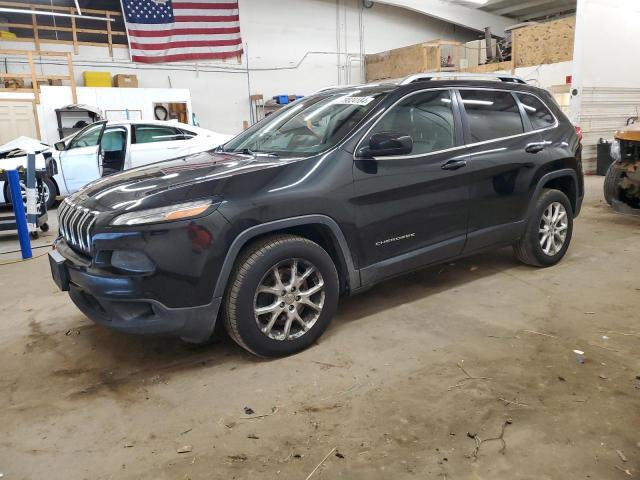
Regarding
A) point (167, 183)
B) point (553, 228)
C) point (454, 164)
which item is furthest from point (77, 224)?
point (553, 228)

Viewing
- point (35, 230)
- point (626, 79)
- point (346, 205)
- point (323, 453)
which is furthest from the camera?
point (626, 79)

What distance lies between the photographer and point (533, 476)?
182 centimetres

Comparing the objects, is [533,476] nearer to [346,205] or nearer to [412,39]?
[346,205]

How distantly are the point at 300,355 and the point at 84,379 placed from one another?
1.22 metres

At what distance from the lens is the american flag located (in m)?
13.5

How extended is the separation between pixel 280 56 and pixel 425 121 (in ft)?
45.8

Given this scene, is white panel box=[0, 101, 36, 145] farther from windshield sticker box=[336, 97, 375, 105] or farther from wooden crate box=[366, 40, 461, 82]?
windshield sticker box=[336, 97, 375, 105]

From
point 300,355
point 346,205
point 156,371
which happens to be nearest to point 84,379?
point 156,371

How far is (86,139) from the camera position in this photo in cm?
852

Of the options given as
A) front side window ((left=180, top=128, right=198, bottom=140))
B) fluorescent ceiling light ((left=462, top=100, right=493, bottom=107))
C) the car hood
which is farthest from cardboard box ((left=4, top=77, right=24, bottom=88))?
fluorescent ceiling light ((left=462, top=100, right=493, bottom=107))

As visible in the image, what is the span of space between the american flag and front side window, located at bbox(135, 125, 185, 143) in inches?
246

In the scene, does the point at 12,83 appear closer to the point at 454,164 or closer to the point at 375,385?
the point at 454,164

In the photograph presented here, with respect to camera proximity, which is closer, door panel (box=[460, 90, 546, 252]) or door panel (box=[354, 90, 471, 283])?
door panel (box=[354, 90, 471, 283])

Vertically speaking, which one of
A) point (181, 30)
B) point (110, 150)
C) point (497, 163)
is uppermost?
point (181, 30)
